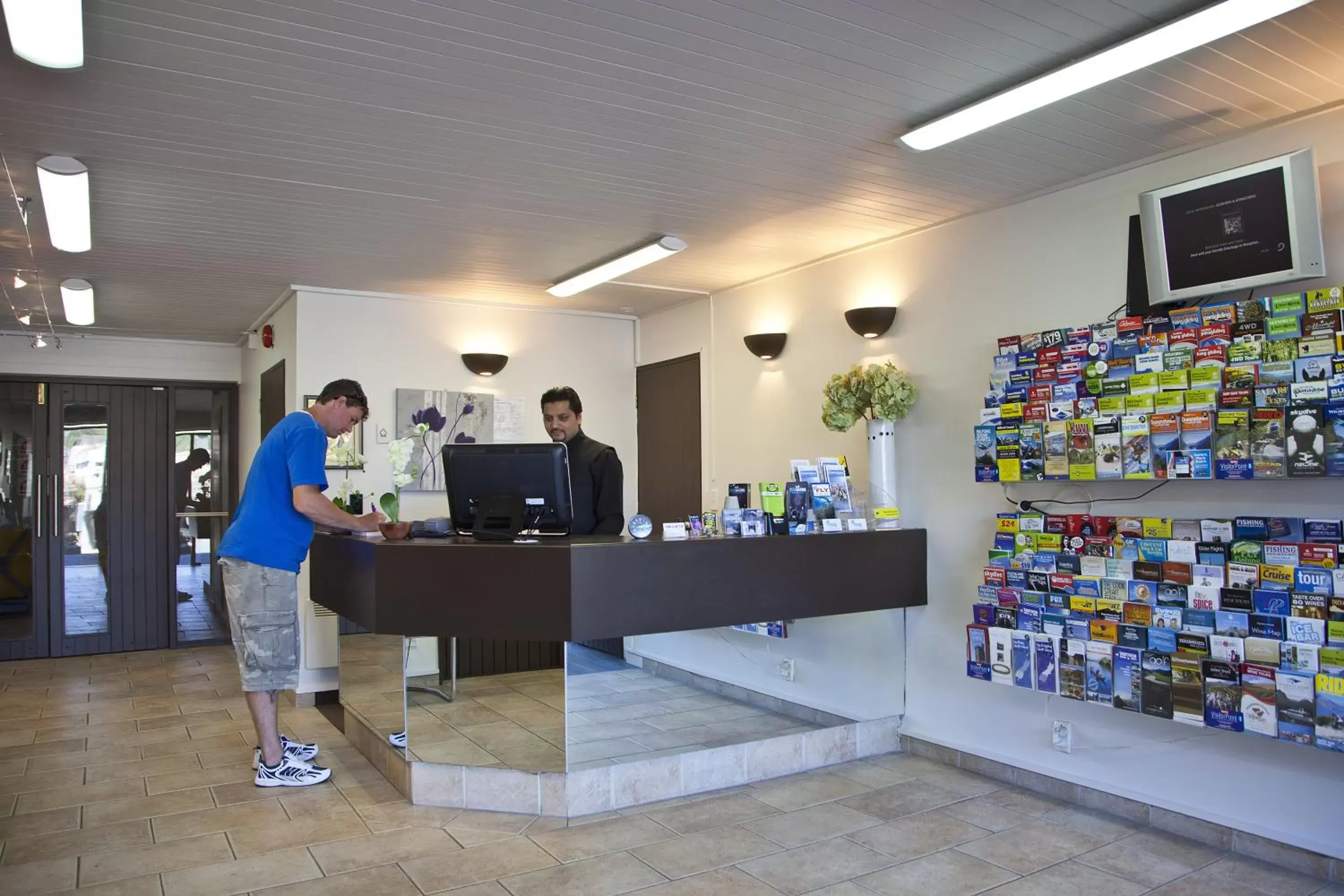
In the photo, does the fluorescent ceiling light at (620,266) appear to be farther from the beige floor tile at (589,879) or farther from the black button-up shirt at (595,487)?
the beige floor tile at (589,879)

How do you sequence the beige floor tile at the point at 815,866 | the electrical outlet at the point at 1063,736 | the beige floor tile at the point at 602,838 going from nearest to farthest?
the beige floor tile at the point at 815,866
the beige floor tile at the point at 602,838
the electrical outlet at the point at 1063,736

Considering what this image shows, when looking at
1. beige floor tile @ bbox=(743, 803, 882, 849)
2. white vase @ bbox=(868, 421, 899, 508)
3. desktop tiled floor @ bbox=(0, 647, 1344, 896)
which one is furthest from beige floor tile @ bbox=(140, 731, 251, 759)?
white vase @ bbox=(868, 421, 899, 508)

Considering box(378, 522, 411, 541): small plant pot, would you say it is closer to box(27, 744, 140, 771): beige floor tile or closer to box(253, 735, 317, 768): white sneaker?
box(253, 735, 317, 768): white sneaker

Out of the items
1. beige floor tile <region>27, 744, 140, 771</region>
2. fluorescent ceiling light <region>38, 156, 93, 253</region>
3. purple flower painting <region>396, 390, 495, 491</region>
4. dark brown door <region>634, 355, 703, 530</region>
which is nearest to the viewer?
fluorescent ceiling light <region>38, 156, 93, 253</region>

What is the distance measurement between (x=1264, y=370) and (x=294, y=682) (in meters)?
4.04

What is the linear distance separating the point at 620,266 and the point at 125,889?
359 cm

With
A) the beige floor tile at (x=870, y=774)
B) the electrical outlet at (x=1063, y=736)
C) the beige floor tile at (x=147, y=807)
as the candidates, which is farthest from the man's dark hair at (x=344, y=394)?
the electrical outlet at (x=1063, y=736)

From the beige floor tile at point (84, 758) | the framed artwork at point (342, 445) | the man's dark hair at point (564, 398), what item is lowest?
the beige floor tile at point (84, 758)

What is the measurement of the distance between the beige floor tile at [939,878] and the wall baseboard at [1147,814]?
0.82 m

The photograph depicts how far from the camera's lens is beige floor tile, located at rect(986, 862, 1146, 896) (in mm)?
2992

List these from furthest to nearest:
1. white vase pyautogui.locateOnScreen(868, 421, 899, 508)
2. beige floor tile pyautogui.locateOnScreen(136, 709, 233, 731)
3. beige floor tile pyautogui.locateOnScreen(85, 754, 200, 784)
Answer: beige floor tile pyautogui.locateOnScreen(136, 709, 233, 731)
white vase pyautogui.locateOnScreen(868, 421, 899, 508)
beige floor tile pyautogui.locateOnScreen(85, 754, 200, 784)

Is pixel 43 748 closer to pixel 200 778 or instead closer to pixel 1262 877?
pixel 200 778

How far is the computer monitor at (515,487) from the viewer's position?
12.7ft

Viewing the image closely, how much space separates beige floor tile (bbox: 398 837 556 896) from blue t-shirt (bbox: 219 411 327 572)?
1.46 meters
